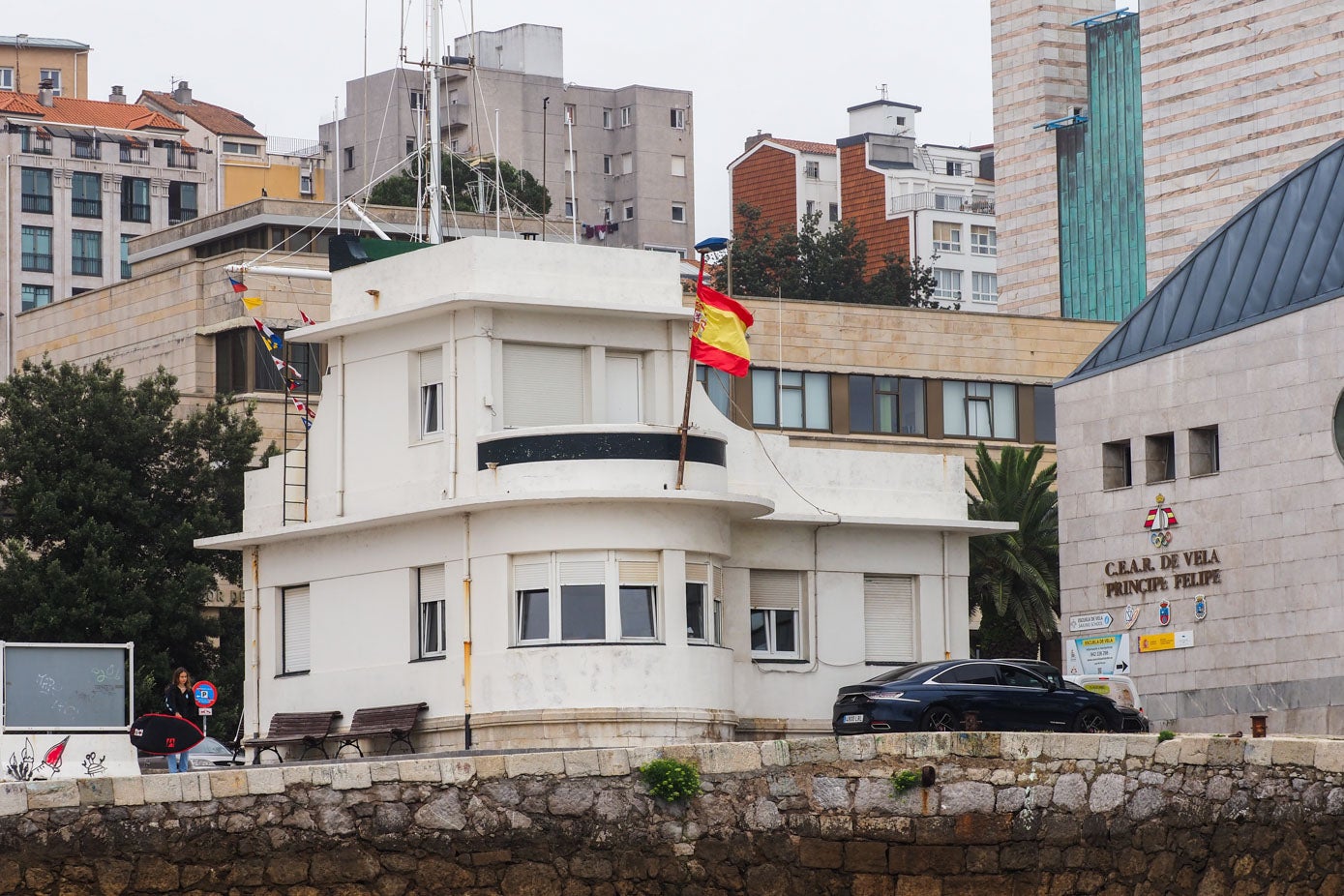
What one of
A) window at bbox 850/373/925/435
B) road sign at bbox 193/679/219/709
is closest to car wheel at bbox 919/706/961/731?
road sign at bbox 193/679/219/709

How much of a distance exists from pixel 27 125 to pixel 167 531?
72.5 metres

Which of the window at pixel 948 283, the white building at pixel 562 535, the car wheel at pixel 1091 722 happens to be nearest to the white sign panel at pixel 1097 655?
the white building at pixel 562 535

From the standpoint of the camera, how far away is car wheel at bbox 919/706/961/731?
110 ft

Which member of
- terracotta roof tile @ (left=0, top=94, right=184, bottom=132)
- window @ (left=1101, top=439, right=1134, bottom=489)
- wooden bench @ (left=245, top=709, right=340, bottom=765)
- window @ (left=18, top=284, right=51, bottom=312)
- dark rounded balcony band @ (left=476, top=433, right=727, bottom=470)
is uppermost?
terracotta roof tile @ (left=0, top=94, right=184, bottom=132)

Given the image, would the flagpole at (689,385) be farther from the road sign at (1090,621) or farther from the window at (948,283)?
the window at (948,283)

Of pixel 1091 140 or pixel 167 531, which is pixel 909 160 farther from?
pixel 167 531

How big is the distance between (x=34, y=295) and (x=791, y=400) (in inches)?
2390

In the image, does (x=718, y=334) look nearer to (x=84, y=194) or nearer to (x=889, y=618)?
(x=889, y=618)

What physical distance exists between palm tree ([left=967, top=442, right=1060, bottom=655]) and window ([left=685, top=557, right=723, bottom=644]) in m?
18.1

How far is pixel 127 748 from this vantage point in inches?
1154

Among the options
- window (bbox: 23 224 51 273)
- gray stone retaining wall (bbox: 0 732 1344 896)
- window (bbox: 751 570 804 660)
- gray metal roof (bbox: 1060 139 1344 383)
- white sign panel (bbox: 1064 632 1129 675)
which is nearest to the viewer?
gray stone retaining wall (bbox: 0 732 1344 896)

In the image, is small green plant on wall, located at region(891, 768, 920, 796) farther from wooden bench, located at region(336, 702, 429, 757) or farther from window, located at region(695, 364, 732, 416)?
window, located at region(695, 364, 732, 416)

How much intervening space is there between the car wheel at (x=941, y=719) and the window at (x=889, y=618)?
5.47m

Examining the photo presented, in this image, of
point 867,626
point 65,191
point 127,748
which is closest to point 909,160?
point 65,191
